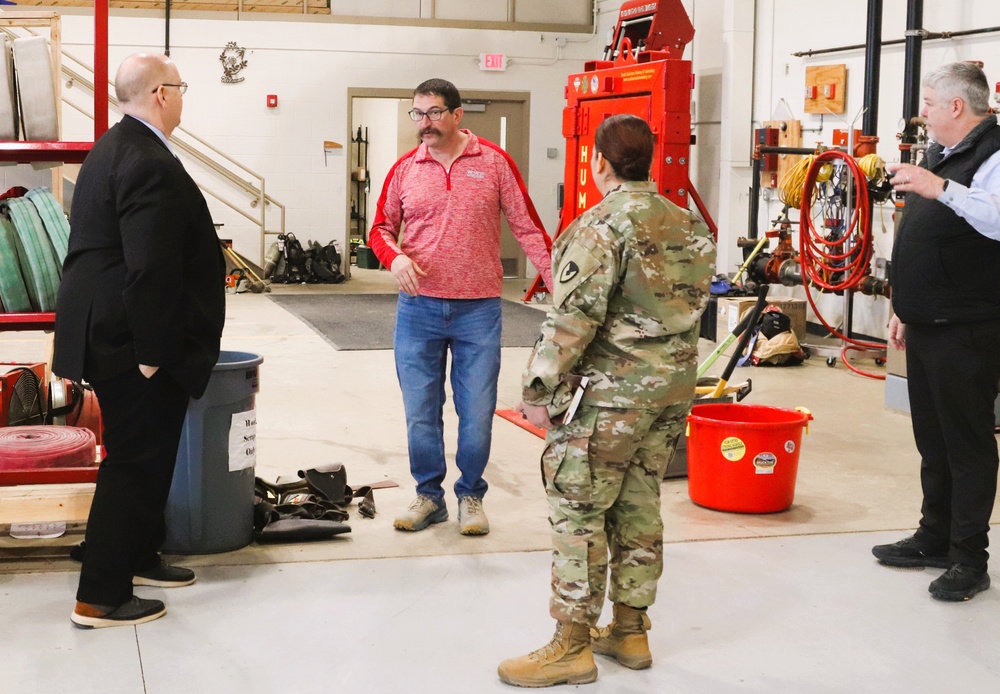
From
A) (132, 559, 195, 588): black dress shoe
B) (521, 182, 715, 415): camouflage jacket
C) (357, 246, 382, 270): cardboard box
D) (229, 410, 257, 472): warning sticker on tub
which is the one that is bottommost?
(132, 559, 195, 588): black dress shoe

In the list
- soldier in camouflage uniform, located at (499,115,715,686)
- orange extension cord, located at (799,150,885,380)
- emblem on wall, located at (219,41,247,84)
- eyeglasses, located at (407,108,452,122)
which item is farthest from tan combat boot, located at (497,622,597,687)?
emblem on wall, located at (219,41,247,84)

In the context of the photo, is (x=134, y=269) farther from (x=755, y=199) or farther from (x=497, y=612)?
(x=755, y=199)

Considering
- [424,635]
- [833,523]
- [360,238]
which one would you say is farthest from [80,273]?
[360,238]

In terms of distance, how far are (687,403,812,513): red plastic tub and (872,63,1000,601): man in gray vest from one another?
75 cm

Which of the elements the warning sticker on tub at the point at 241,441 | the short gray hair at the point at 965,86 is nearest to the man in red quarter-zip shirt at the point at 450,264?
the warning sticker on tub at the point at 241,441

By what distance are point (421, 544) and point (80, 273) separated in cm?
155

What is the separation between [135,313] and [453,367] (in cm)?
135

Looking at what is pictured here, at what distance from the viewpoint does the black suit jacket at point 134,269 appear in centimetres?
310

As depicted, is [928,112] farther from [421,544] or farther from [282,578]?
[282,578]

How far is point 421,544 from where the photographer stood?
13.4 ft

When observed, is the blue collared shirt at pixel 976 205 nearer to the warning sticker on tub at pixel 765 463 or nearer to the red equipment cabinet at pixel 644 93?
the warning sticker on tub at pixel 765 463

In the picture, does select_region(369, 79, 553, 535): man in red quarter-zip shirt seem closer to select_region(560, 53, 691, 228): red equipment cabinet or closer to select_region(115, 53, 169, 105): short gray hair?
select_region(115, 53, 169, 105): short gray hair

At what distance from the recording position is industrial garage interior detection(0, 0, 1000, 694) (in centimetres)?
303

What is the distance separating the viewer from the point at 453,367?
4160mm
